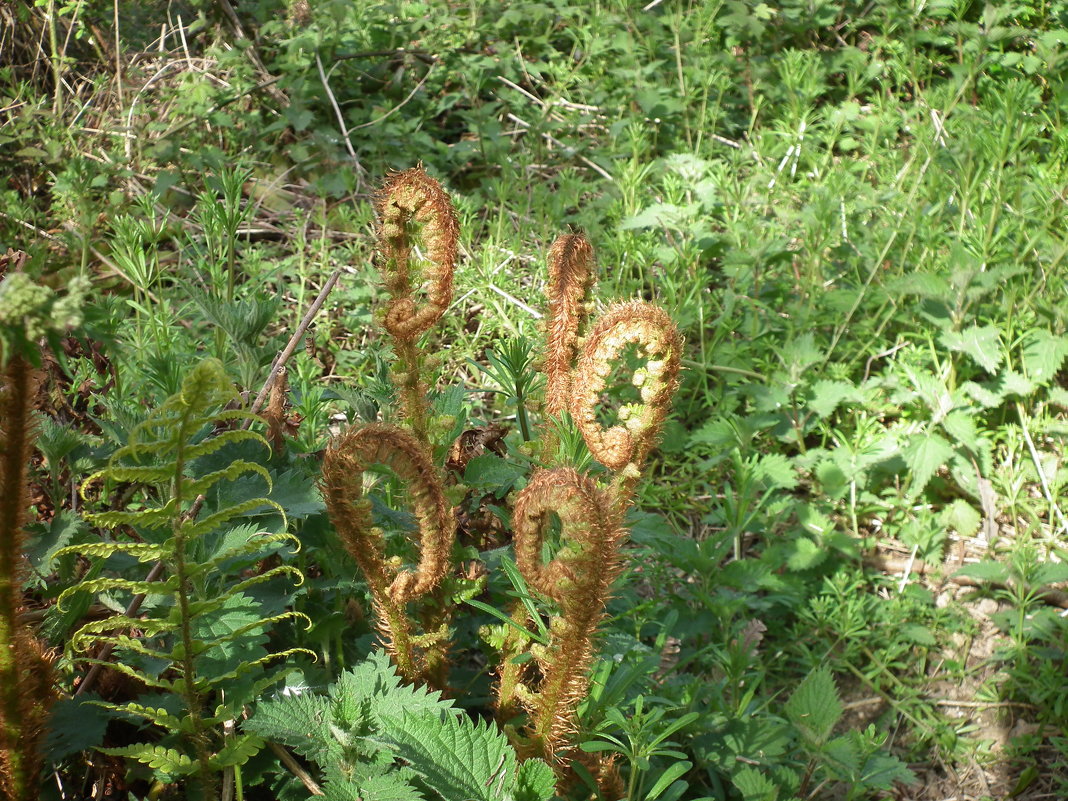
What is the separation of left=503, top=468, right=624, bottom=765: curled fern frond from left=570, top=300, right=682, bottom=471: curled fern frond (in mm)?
124

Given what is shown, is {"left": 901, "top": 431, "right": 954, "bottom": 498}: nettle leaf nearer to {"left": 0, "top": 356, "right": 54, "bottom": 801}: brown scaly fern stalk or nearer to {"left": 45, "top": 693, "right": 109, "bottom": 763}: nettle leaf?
{"left": 45, "top": 693, "right": 109, "bottom": 763}: nettle leaf

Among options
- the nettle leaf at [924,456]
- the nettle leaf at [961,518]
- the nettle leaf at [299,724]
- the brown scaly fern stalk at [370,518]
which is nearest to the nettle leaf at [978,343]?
the nettle leaf at [924,456]

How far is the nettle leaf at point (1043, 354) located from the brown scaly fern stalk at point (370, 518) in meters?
2.92

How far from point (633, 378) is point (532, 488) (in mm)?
252

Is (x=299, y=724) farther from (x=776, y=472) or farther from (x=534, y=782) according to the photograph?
(x=776, y=472)

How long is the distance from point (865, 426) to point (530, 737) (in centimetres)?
237

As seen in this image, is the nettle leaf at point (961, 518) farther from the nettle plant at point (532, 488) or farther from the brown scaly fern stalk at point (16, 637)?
Answer: the brown scaly fern stalk at point (16, 637)

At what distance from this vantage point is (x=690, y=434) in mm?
3668

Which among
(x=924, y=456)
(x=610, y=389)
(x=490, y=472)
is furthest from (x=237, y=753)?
(x=924, y=456)

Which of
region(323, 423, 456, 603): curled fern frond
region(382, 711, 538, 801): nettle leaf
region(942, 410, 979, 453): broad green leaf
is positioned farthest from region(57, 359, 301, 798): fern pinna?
region(942, 410, 979, 453): broad green leaf

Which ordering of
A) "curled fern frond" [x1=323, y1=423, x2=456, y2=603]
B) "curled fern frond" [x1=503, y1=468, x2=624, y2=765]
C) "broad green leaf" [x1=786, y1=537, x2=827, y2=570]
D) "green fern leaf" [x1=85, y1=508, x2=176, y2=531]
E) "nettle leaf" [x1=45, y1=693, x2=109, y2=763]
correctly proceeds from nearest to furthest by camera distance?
"green fern leaf" [x1=85, y1=508, x2=176, y2=531]
"curled fern frond" [x1=503, y1=468, x2=624, y2=765]
"curled fern frond" [x1=323, y1=423, x2=456, y2=603]
"nettle leaf" [x1=45, y1=693, x2=109, y2=763]
"broad green leaf" [x1=786, y1=537, x2=827, y2=570]

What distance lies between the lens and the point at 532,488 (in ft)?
4.72

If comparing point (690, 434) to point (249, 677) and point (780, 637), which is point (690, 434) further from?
point (249, 677)

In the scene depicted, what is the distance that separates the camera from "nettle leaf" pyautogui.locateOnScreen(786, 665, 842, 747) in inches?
87.8
